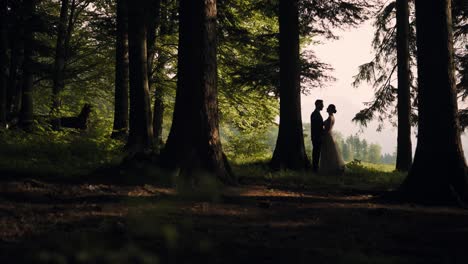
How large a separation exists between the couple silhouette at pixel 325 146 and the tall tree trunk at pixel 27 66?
10245mm

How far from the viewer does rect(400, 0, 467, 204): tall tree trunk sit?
7.08m

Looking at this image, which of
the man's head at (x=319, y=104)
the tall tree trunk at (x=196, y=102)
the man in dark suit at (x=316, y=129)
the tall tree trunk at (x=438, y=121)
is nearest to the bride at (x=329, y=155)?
the man in dark suit at (x=316, y=129)

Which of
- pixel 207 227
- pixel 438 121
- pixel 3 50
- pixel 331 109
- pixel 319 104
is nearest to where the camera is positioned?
pixel 207 227

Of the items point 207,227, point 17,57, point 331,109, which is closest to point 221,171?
point 207,227

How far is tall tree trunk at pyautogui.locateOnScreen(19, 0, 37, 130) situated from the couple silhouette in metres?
10.2

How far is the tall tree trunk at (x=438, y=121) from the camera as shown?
7082 mm

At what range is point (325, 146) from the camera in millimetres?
12773

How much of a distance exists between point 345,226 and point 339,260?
1.69m

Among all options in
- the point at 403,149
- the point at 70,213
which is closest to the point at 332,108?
the point at 403,149

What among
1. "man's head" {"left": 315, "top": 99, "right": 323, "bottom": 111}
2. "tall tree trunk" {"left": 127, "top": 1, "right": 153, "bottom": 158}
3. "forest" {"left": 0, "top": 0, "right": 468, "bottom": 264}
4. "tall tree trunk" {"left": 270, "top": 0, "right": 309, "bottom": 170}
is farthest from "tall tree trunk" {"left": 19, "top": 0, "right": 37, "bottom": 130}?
"man's head" {"left": 315, "top": 99, "right": 323, "bottom": 111}

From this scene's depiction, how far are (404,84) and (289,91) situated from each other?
5.86 meters

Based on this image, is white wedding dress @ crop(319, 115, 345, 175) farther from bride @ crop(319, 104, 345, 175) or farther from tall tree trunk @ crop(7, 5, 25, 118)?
tall tree trunk @ crop(7, 5, 25, 118)

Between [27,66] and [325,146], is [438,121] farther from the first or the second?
[27,66]

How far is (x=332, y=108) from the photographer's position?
12.5m
